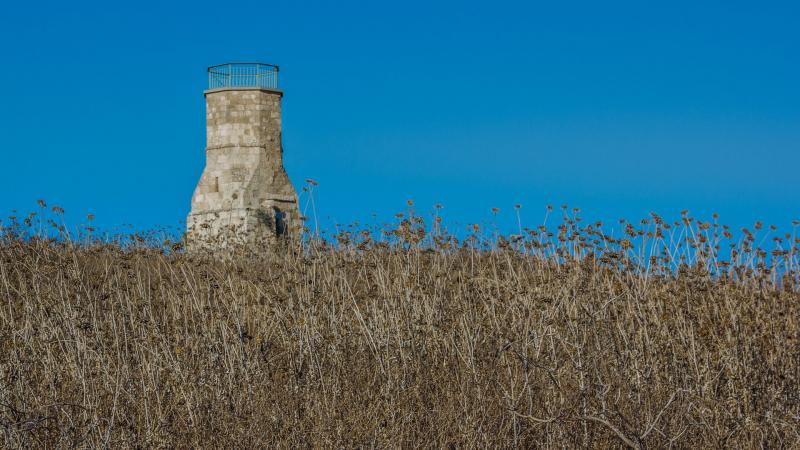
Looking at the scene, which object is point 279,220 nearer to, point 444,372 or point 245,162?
point 245,162

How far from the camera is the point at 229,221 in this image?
21516mm

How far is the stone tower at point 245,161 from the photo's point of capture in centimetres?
2152

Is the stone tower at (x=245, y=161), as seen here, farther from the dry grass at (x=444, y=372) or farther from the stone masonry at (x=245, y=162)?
the dry grass at (x=444, y=372)

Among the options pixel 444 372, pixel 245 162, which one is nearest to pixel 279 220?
pixel 245 162

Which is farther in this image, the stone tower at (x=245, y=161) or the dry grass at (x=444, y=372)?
the stone tower at (x=245, y=161)

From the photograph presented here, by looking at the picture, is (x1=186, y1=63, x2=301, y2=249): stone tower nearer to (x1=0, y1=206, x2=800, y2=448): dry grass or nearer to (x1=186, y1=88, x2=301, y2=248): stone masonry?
(x1=186, y1=88, x2=301, y2=248): stone masonry

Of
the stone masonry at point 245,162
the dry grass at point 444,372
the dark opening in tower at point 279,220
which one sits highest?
the stone masonry at point 245,162

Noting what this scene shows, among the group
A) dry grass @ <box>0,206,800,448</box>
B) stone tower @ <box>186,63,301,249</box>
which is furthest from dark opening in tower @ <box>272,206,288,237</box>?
dry grass @ <box>0,206,800,448</box>

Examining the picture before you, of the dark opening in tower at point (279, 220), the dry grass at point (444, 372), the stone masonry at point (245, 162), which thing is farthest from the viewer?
the dark opening in tower at point (279, 220)

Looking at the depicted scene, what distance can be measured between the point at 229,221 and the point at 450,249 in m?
11.6

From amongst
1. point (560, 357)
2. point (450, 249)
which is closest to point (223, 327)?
point (560, 357)

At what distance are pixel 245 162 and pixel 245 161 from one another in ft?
0.08

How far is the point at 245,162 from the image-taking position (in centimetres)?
2159

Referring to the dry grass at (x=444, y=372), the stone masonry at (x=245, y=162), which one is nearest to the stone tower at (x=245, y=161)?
the stone masonry at (x=245, y=162)
